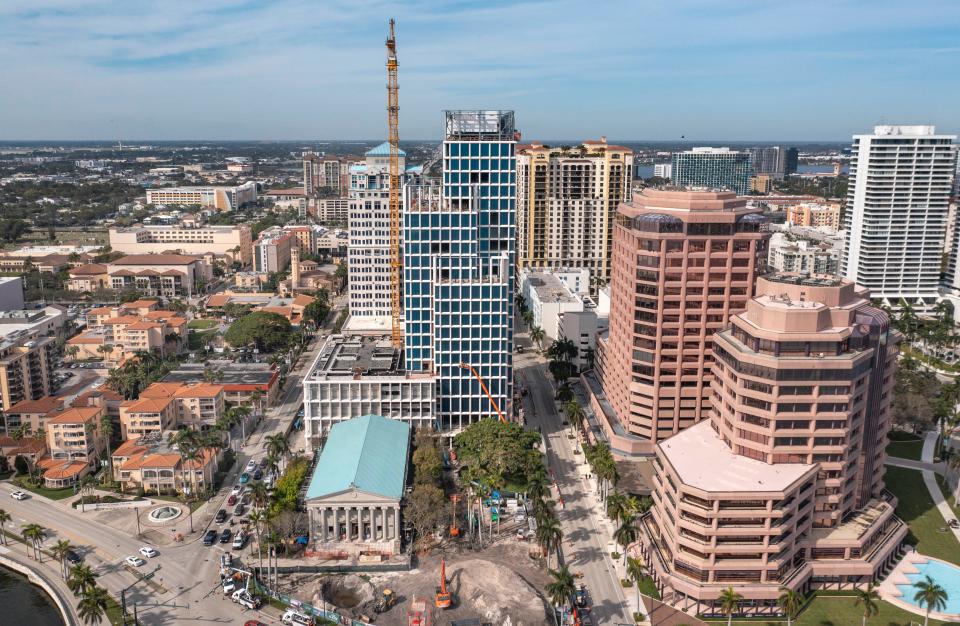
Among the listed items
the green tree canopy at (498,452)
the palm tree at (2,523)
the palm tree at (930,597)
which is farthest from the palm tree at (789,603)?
the palm tree at (2,523)

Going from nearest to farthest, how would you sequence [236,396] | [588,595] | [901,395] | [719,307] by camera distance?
[588,595], [719,307], [901,395], [236,396]

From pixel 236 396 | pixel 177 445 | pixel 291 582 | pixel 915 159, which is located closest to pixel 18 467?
pixel 177 445

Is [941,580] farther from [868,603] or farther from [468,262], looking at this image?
[468,262]

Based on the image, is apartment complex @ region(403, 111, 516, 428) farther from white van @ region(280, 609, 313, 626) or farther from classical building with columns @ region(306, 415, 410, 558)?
white van @ region(280, 609, 313, 626)

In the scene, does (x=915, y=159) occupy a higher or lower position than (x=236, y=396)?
higher

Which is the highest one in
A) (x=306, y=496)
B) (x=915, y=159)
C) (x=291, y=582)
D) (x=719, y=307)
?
(x=915, y=159)

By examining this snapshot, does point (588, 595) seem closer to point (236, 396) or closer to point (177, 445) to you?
point (177, 445)

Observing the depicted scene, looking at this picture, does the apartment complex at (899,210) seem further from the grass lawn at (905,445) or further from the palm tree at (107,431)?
the palm tree at (107,431)
